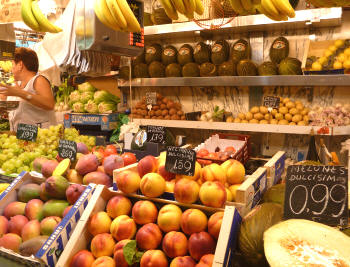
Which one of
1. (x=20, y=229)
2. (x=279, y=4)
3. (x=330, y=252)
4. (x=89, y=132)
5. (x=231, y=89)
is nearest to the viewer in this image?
(x=330, y=252)

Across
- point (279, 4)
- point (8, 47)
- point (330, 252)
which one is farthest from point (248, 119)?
point (8, 47)

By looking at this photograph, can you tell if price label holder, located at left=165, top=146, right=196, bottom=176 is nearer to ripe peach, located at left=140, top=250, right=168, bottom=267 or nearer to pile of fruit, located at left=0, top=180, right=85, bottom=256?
ripe peach, located at left=140, top=250, right=168, bottom=267

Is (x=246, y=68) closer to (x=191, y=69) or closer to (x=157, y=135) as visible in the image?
(x=191, y=69)

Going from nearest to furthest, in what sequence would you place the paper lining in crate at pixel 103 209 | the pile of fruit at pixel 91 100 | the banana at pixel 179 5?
the paper lining in crate at pixel 103 209
the banana at pixel 179 5
the pile of fruit at pixel 91 100

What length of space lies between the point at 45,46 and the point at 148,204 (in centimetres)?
315

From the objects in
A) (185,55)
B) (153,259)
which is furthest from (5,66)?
(153,259)

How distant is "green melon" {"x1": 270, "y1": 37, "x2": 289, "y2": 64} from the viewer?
12.2 feet

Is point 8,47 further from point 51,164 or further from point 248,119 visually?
point 248,119

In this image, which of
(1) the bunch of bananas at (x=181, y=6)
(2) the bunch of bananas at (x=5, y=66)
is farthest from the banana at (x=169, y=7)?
(2) the bunch of bananas at (x=5, y=66)

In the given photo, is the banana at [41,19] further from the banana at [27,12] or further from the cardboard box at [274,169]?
the cardboard box at [274,169]

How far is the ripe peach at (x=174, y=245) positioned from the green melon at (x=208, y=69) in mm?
2810

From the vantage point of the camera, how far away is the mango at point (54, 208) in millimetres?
1674

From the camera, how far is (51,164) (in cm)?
196

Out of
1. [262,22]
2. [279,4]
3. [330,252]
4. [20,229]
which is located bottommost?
[20,229]
